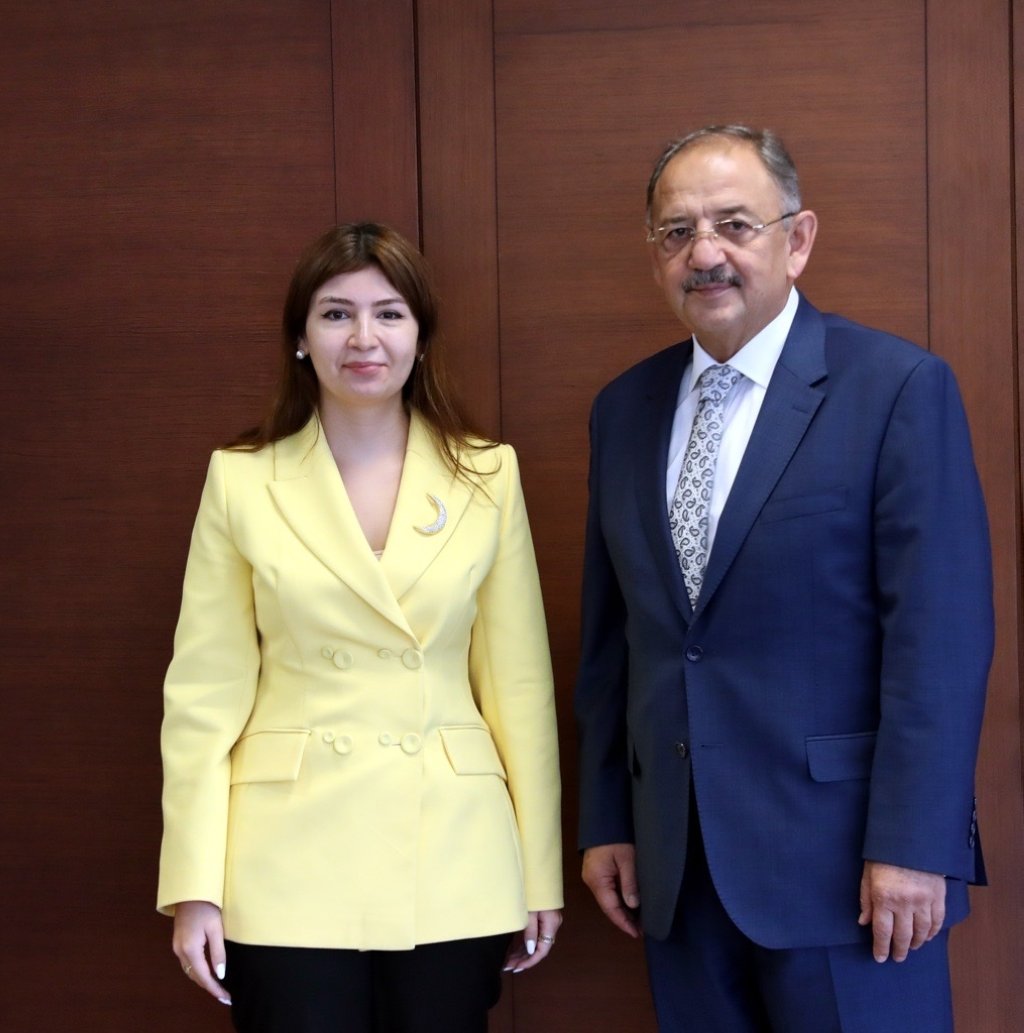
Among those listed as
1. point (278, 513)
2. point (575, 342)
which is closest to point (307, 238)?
point (575, 342)

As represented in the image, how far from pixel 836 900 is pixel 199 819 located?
0.88 meters

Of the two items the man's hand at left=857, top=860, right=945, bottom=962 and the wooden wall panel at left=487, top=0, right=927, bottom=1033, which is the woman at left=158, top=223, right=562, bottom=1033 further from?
the man's hand at left=857, top=860, right=945, bottom=962

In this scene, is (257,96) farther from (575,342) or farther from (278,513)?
(278,513)

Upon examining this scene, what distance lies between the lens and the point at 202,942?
6.27 ft

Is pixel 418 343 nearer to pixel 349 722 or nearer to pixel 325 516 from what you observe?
pixel 325 516

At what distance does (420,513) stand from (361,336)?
0.90 feet

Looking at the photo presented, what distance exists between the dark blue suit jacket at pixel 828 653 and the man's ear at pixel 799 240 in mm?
89

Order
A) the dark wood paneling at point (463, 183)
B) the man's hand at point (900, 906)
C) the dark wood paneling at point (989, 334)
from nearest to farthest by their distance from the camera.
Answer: the man's hand at point (900, 906) < the dark wood paneling at point (989, 334) < the dark wood paneling at point (463, 183)

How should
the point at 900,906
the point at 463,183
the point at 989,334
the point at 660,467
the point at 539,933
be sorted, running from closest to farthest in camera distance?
the point at 900,906, the point at 660,467, the point at 539,933, the point at 989,334, the point at 463,183

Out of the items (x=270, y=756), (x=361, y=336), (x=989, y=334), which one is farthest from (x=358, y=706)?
(x=989, y=334)

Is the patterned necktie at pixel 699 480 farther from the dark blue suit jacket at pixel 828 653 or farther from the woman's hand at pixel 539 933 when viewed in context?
the woman's hand at pixel 539 933

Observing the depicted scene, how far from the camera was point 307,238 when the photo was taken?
2451 mm

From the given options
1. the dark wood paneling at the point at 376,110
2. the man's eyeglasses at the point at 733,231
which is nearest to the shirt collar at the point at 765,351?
the man's eyeglasses at the point at 733,231

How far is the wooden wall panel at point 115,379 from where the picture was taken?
246cm
